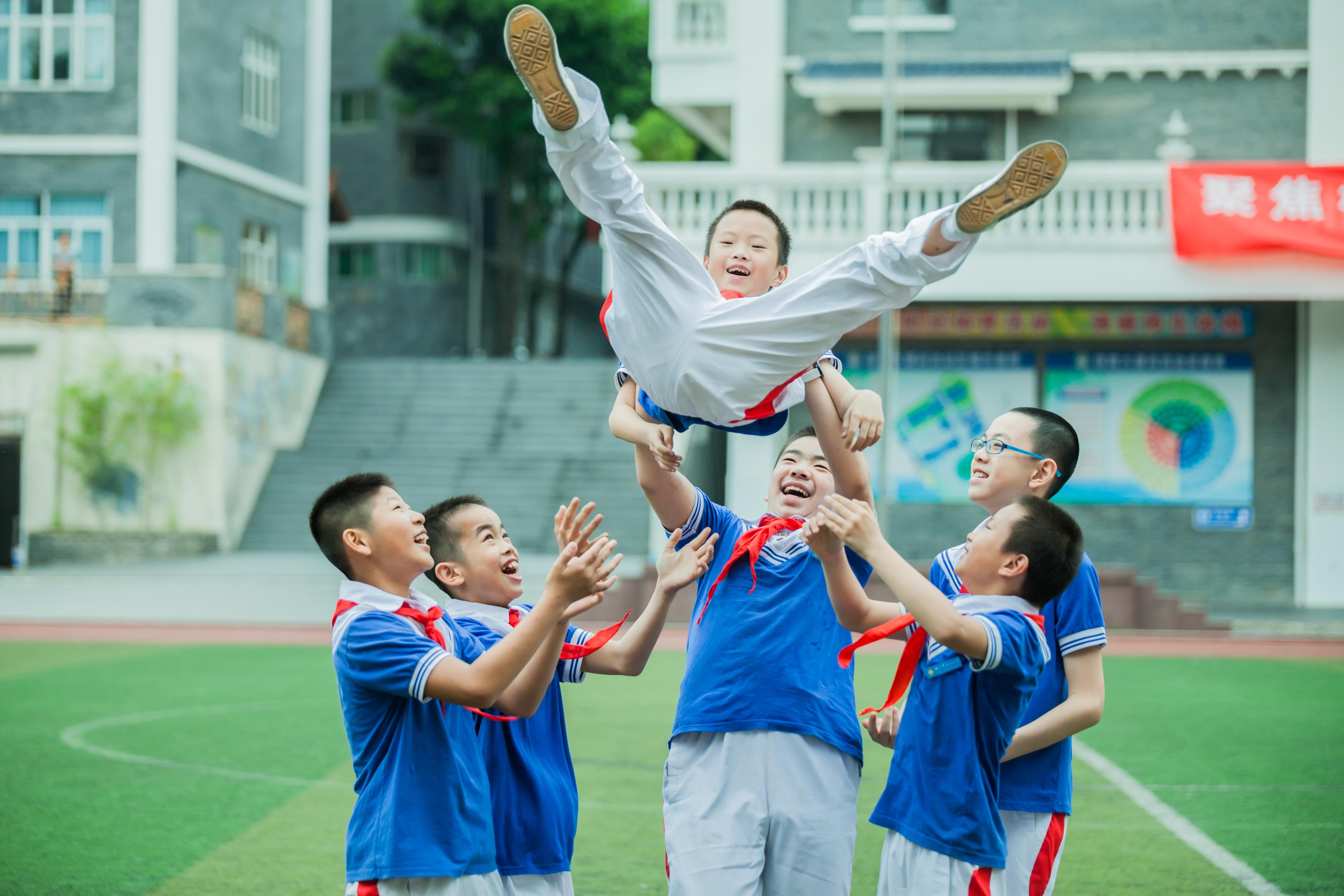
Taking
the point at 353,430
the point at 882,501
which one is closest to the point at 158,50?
the point at 353,430

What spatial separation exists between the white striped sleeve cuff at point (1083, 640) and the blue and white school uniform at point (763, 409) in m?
0.92

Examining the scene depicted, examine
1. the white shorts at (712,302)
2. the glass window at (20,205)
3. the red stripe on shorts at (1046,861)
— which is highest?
the glass window at (20,205)

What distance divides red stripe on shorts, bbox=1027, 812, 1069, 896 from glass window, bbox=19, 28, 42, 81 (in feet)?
74.9

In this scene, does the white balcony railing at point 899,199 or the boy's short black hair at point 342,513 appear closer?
the boy's short black hair at point 342,513

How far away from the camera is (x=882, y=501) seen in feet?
51.1

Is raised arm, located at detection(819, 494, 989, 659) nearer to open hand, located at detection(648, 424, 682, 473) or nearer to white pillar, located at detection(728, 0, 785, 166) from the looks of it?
open hand, located at detection(648, 424, 682, 473)

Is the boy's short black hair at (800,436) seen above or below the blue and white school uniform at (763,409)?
below

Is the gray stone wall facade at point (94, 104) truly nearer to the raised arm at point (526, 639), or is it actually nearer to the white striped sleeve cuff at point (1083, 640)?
Answer: the raised arm at point (526, 639)

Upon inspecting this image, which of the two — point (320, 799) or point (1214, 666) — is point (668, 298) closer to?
point (320, 799)

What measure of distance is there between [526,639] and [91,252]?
21.4m

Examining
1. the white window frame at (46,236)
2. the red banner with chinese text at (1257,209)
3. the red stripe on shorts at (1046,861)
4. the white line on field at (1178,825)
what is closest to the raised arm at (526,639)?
the red stripe on shorts at (1046,861)

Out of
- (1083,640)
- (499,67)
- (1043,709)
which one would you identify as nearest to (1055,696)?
(1043,709)

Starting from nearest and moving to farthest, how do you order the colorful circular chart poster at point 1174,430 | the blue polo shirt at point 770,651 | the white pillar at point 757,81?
the blue polo shirt at point 770,651
the colorful circular chart poster at point 1174,430
the white pillar at point 757,81

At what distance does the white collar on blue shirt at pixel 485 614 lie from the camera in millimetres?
3441
